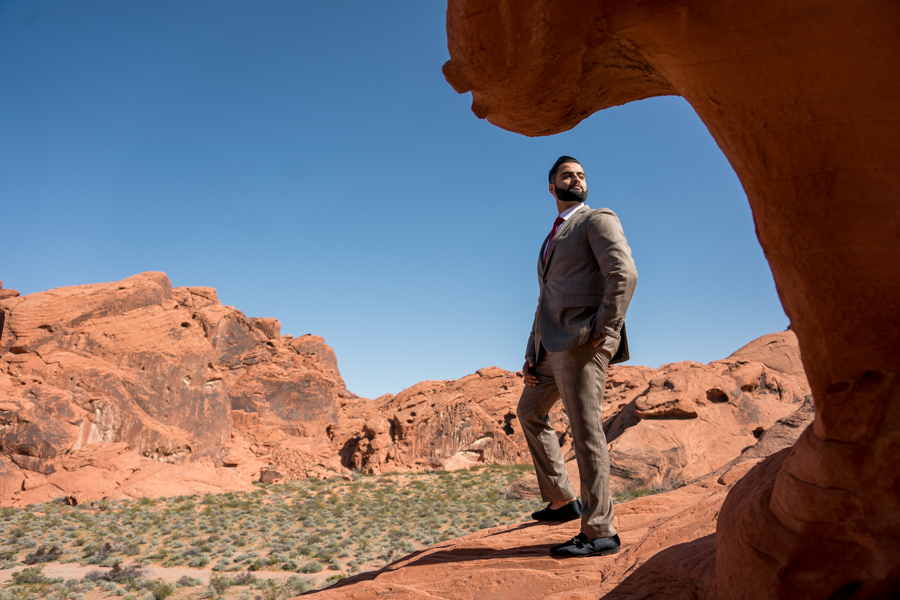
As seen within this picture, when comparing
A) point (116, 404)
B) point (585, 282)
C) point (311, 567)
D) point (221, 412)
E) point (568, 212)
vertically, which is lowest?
point (311, 567)

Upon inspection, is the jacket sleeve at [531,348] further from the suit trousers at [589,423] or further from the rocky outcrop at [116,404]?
the rocky outcrop at [116,404]

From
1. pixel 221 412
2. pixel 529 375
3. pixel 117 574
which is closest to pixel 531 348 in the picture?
pixel 529 375

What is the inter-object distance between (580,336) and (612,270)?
1.17 feet

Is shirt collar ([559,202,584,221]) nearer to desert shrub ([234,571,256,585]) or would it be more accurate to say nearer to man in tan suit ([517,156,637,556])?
man in tan suit ([517,156,637,556])

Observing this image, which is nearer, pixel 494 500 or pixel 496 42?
pixel 496 42

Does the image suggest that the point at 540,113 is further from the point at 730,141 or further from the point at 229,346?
the point at 229,346

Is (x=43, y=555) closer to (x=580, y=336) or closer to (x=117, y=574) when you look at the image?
(x=117, y=574)

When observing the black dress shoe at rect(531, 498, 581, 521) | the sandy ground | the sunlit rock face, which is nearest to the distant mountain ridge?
the sandy ground

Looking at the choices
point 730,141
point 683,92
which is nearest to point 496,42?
point 683,92

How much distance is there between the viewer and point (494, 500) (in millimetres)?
11250

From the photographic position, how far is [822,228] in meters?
1.33

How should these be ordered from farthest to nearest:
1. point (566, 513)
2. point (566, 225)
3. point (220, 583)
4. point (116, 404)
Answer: point (116, 404), point (220, 583), point (566, 513), point (566, 225)

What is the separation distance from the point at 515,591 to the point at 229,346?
2333 centimetres

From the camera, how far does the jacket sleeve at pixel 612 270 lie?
103 inches
